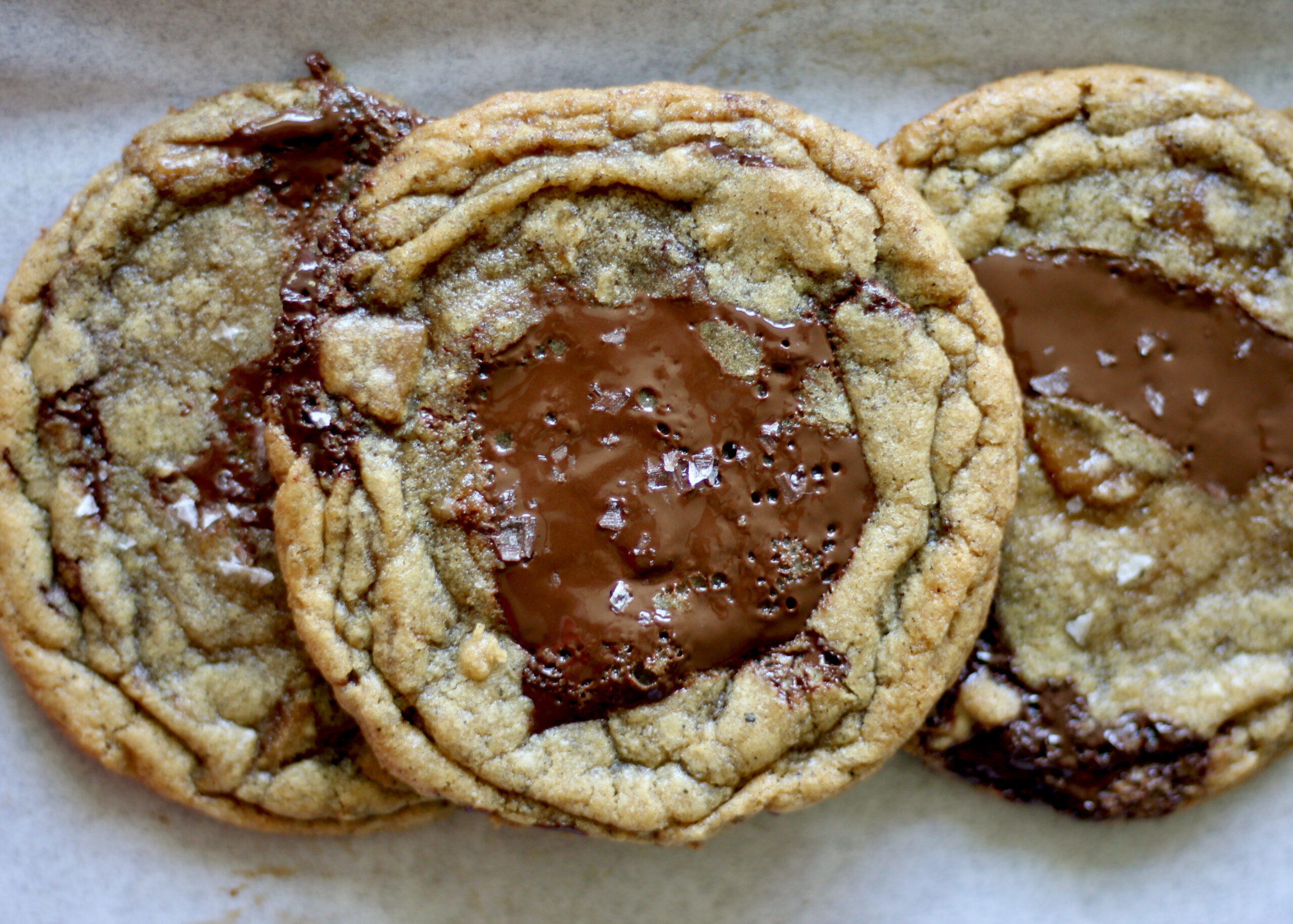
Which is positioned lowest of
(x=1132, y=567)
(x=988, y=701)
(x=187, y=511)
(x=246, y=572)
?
(x=988, y=701)

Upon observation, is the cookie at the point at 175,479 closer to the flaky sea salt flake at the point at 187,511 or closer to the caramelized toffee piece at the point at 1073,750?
the flaky sea salt flake at the point at 187,511

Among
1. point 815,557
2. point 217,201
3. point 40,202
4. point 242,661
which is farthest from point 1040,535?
point 40,202

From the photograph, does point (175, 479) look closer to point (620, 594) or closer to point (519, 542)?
point (519, 542)

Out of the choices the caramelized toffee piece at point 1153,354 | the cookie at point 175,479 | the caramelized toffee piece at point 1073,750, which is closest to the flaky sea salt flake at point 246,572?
the cookie at point 175,479

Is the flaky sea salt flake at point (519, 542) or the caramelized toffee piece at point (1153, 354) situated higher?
the caramelized toffee piece at point (1153, 354)

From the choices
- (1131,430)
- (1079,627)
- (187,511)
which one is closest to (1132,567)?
(1079,627)

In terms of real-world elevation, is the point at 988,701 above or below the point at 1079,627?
below
